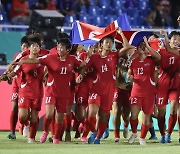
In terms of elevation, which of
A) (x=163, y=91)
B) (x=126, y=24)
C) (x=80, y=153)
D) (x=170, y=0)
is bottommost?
(x=80, y=153)

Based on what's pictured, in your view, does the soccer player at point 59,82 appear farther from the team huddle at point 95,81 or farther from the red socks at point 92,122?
the red socks at point 92,122

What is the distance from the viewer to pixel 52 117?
15961 mm

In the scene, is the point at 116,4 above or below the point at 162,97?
above

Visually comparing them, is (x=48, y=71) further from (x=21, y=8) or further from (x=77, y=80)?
(x=21, y=8)

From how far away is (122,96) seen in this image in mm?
17156

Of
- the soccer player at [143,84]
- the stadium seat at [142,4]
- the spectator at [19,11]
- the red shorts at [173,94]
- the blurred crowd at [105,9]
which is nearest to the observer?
the soccer player at [143,84]

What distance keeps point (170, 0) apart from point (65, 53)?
13.3 metres

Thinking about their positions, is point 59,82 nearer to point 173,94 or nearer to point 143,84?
point 143,84

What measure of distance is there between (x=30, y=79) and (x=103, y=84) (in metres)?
1.42

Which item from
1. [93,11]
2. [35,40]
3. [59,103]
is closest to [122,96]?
[59,103]

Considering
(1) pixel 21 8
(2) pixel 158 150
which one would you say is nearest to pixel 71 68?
(2) pixel 158 150

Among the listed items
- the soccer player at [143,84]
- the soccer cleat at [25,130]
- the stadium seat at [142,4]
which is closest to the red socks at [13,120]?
the soccer cleat at [25,130]

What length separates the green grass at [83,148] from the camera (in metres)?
14.0

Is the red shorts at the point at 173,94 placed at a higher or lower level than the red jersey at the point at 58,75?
lower
